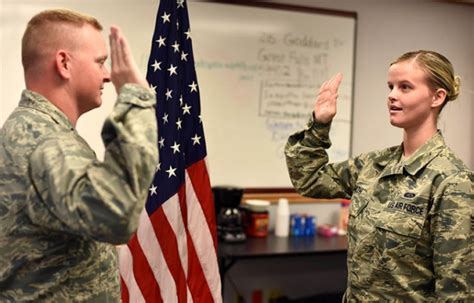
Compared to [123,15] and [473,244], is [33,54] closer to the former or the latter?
[473,244]

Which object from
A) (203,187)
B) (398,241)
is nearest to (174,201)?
(203,187)

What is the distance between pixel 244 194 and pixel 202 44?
3.05 ft

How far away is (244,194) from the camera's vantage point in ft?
10.9

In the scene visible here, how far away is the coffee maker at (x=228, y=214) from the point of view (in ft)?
9.87

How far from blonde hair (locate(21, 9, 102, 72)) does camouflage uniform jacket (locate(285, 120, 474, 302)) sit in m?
1.01

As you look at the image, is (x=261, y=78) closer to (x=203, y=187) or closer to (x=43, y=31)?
(x=203, y=187)

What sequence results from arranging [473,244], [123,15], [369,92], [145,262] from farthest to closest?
[369,92] < [123,15] < [145,262] < [473,244]

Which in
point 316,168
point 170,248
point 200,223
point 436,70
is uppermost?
point 436,70

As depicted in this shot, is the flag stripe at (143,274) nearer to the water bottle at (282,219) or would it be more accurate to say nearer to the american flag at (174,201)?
the american flag at (174,201)

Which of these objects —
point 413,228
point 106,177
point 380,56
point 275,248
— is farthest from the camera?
point 380,56

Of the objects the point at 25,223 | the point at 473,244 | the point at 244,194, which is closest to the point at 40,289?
the point at 25,223

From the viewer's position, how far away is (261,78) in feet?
10.9

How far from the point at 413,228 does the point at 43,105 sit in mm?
1054

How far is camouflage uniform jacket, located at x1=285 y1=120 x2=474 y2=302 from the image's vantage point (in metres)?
1.52
